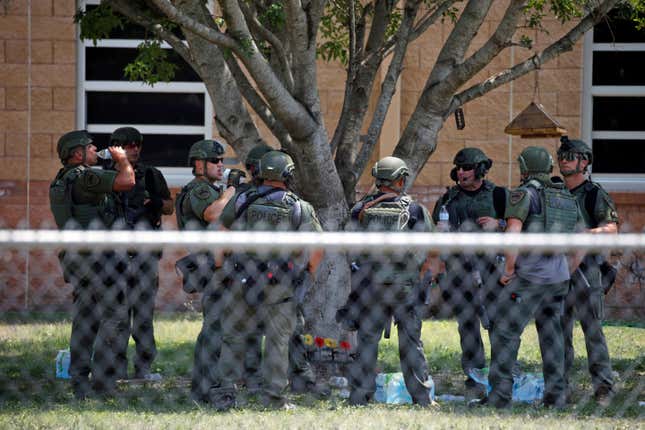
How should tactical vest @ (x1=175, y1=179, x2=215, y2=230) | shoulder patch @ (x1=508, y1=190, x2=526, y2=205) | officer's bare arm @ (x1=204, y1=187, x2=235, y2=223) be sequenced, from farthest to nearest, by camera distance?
tactical vest @ (x1=175, y1=179, x2=215, y2=230) → officer's bare arm @ (x1=204, y1=187, x2=235, y2=223) → shoulder patch @ (x1=508, y1=190, x2=526, y2=205)

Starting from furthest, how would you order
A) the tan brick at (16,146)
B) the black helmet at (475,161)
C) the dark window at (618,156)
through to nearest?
the dark window at (618,156) < the tan brick at (16,146) < the black helmet at (475,161)

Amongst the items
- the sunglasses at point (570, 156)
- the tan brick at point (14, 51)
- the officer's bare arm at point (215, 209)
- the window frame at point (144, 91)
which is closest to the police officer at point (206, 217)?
the officer's bare arm at point (215, 209)

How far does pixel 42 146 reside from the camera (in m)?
12.0

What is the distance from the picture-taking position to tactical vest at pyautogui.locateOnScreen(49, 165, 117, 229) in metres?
7.25

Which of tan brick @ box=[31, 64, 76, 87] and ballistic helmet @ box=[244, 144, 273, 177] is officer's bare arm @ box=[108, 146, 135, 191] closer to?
ballistic helmet @ box=[244, 144, 273, 177]

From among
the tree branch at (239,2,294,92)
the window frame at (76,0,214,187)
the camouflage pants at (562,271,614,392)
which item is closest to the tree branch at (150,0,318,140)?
the tree branch at (239,2,294,92)

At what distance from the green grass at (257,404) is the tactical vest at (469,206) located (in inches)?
50.8

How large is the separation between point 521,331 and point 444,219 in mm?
1279

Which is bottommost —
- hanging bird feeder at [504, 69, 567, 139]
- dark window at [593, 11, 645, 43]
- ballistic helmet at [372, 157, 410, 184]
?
ballistic helmet at [372, 157, 410, 184]

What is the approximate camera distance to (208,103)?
1228 centimetres

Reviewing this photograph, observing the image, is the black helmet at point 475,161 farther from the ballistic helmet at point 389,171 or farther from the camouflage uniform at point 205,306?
the camouflage uniform at point 205,306

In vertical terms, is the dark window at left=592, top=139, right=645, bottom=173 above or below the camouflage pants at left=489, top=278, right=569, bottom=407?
above

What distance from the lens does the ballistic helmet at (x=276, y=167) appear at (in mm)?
6797

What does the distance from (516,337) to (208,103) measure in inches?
247
